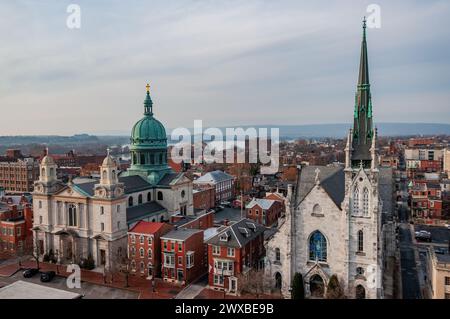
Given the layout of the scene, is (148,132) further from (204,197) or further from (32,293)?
(32,293)

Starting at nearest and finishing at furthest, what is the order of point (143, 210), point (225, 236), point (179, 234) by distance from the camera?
point (225, 236)
point (179, 234)
point (143, 210)

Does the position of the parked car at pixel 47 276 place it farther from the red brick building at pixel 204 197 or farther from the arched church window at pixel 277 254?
the red brick building at pixel 204 197

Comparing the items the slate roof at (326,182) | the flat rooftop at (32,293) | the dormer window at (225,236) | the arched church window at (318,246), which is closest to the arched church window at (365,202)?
the slate roof at (326,182)

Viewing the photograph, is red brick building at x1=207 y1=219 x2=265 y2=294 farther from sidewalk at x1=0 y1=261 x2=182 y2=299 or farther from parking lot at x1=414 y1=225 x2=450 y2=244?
parking lot at x1=414 y1=225 x2=450 y2=244

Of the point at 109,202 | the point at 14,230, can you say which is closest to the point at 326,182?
the point at 109,202

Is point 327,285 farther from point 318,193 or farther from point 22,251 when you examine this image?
point 22,251

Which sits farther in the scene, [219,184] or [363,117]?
[219,184]
